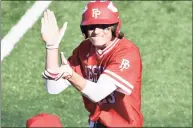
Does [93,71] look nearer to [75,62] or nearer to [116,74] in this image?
[75,62]

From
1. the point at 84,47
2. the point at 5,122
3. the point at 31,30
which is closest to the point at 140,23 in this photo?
the point at 31,30

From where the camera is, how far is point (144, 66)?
10.6 metres

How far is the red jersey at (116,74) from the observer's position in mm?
5805

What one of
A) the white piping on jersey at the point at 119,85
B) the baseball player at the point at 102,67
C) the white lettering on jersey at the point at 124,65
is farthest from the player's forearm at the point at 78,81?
the white lettering on jersey at the point at 124,65

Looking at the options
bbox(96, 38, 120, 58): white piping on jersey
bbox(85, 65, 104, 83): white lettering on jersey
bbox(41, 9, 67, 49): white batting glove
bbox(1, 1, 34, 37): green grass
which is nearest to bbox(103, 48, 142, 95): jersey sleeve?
bbox(96, 38, 120, 58): white piping on jersey

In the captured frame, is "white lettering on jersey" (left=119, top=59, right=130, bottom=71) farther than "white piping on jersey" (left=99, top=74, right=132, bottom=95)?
Yes

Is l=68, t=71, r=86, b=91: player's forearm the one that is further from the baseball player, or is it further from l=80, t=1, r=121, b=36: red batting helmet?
l=80, t=1, r=121, b=36: red batting helmet

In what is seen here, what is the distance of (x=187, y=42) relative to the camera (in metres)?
11.1

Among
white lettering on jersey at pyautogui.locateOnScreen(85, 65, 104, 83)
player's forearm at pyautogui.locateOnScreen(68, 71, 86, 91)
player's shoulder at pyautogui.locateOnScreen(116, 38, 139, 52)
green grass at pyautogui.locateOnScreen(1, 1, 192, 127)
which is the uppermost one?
player's shoulder at pyautogui.locateOnScreen(116, 38, 139, 52)

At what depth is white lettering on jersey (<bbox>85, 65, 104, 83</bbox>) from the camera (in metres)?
6.18

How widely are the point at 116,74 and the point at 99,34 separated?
1.20 feet

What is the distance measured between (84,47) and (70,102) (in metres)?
3.53

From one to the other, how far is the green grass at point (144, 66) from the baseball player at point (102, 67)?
9.98 feet

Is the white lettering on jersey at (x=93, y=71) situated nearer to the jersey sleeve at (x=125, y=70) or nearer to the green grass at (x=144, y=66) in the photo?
the jersey sleeve at (x=125, y=70)
